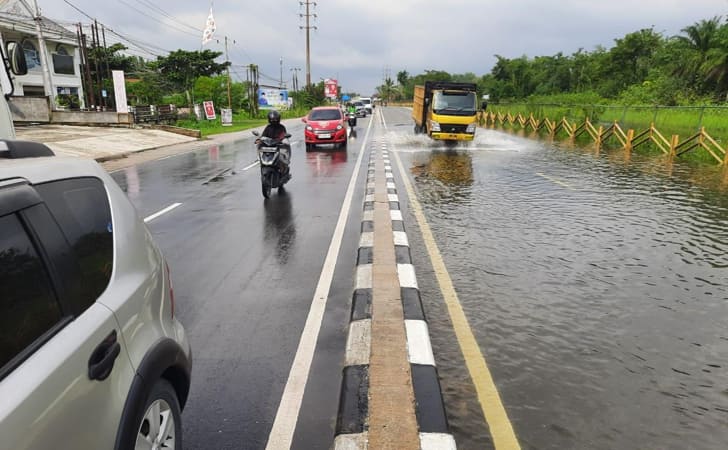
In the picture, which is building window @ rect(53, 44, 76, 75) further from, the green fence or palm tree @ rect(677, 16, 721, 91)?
palm tree @ rect(677, 16, 721, 91)

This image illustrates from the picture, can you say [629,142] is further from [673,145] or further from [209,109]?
[209,109]

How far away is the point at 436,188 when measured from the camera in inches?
412

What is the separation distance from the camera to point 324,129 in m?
19.2

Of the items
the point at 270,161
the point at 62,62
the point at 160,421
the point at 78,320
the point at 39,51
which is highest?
the point at 39,51

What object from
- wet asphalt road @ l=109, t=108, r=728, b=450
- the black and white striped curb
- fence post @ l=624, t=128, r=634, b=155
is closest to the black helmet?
wet asphalt road @ l=109, t=108, r=728, b=450

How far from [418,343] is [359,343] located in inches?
17.1

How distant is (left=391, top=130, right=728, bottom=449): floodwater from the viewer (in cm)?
284

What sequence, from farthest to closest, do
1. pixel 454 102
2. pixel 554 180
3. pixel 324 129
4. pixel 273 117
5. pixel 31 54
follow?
pixel 31 54 < pixel 454 102 < pixel 324 129 < pixel 554 180 < pixel 273 117

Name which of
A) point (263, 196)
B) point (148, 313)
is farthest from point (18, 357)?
point (263, 196)

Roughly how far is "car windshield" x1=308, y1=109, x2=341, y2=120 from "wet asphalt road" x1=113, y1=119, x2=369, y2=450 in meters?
9.61

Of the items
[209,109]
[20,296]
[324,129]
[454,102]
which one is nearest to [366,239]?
[20,296]

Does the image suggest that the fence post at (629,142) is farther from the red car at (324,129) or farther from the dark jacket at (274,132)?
the dark jacket at (274,132)

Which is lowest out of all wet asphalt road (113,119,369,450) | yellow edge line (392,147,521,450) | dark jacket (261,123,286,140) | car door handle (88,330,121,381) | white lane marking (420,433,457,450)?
wet asphalt road (113,119,369,450)

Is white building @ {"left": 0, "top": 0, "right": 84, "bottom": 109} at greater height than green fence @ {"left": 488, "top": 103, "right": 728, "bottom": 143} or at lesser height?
greater
